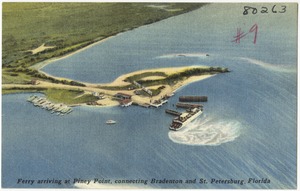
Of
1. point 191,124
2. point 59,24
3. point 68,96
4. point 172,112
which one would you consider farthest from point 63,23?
point 191,124

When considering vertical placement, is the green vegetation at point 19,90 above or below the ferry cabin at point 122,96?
above

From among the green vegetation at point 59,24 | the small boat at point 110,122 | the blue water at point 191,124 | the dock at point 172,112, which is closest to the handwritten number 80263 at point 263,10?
the blue water at point 191,124

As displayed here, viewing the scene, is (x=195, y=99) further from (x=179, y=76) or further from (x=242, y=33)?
(x=242, y=33)

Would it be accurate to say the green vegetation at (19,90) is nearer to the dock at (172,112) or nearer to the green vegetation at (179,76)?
the green vegetation at (179,76)

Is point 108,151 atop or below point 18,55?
below

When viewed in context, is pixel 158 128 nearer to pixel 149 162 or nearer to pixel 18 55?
pixel 149 162

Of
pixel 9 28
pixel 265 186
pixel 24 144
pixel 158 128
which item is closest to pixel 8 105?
pixel 24 144
